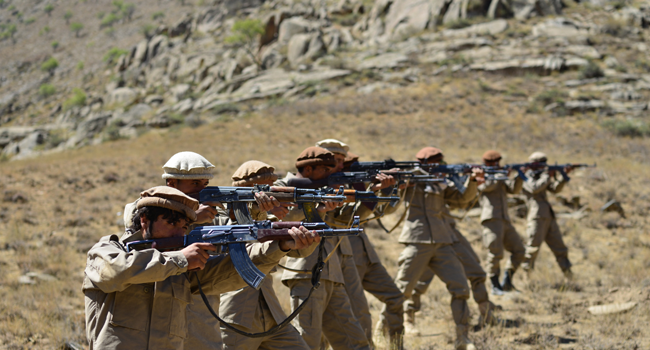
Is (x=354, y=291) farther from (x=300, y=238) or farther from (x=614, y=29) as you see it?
(x=614, y=29)

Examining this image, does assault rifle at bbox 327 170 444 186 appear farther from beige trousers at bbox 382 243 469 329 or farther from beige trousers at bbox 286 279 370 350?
beige trousers at bbox 286 279 370 350

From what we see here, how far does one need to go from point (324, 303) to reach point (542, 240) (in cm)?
750

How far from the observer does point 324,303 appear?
489 centimetres

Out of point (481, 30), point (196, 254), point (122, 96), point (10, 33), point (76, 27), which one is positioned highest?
point (10, 33)

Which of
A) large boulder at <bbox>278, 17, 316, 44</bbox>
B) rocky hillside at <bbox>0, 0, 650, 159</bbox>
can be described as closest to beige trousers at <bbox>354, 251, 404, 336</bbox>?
rocky hillside at <bbox>0, 0, 650, 159</bbox>

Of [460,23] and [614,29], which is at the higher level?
[460,23]

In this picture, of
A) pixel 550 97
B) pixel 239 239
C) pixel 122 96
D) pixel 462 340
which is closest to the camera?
pixel 239 239

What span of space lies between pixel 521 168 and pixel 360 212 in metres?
6.55

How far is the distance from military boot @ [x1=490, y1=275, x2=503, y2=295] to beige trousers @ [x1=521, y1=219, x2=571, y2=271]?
1200mm

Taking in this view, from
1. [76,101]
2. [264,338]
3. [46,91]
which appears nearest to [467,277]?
[264,338]

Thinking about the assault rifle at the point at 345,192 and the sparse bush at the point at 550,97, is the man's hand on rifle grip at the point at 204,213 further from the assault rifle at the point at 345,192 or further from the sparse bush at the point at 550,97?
the sparse bush at the point at 550,97

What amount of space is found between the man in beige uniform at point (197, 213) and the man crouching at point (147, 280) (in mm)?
490

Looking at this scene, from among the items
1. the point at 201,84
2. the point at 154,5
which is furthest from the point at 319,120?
the point at 154,5

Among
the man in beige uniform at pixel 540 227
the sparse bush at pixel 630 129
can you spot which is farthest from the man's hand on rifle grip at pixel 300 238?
the sparse bush at pixel 630 129
